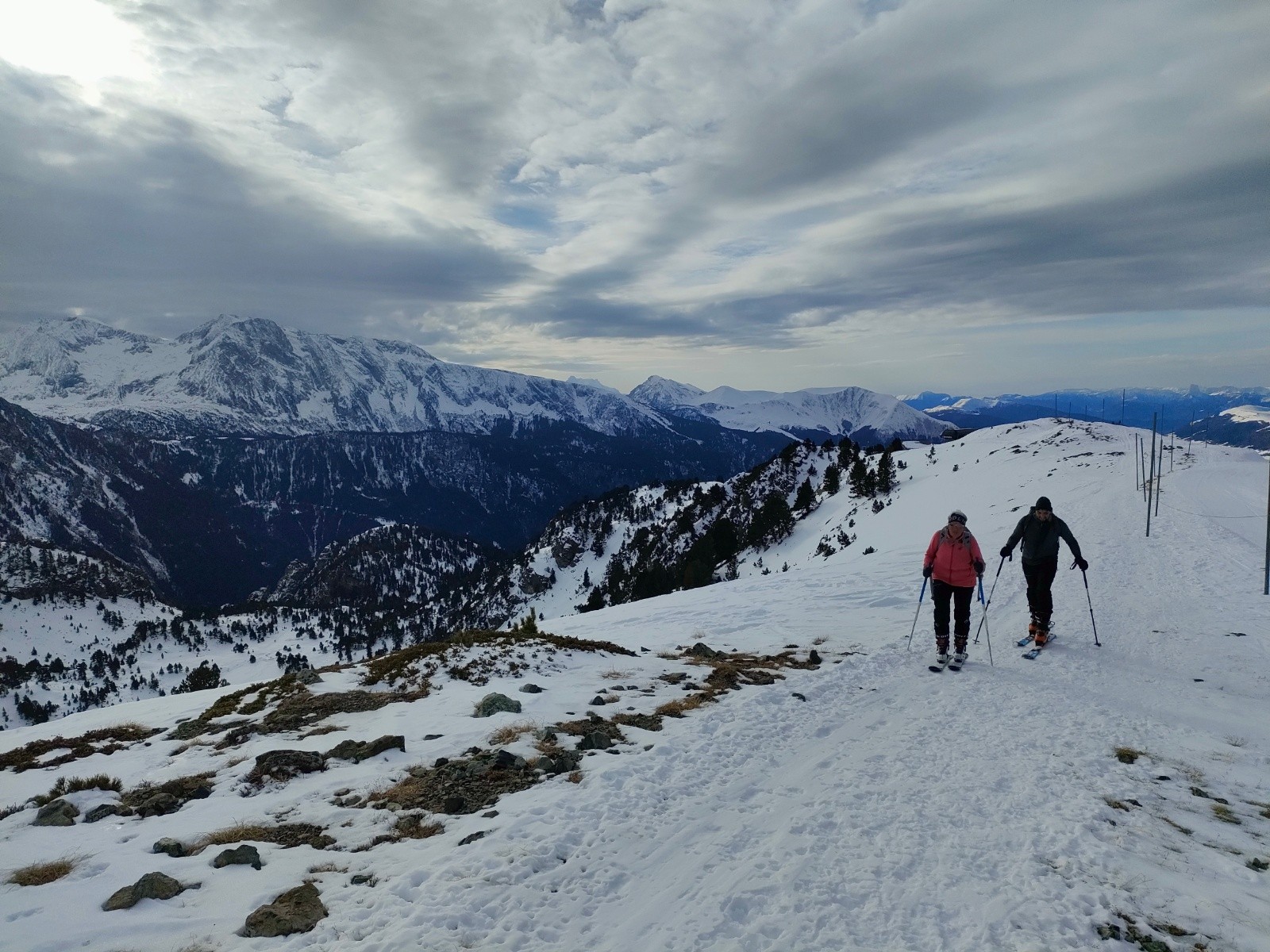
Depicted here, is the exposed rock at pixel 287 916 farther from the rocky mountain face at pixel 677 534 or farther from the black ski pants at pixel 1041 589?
the rocky mountain face at pixel 677 534

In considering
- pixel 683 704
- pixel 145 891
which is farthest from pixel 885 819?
pixel 145 891

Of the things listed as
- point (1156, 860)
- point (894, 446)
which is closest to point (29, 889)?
point (1156, 860)

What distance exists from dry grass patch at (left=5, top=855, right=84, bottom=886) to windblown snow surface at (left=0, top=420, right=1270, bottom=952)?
0.21 metres

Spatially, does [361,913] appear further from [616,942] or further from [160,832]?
[160,832]

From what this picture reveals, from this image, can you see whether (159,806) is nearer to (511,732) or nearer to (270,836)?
(270,836)

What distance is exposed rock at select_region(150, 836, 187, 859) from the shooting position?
7.00m

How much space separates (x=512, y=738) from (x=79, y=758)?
770 centimetres

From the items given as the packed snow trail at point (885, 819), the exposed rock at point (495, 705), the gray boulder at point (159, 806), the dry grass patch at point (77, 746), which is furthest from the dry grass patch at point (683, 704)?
the dry grass patch at point (77, 746)

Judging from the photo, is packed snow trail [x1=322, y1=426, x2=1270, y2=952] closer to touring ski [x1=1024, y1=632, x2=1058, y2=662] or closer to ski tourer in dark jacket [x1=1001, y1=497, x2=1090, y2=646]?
touring ski [x1=1024, y1=632, x2=1058, y2=662]

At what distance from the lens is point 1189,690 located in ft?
35.0

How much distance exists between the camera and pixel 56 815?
802cm

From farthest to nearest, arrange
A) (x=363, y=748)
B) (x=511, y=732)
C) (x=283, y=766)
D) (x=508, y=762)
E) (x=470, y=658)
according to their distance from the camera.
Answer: (x=470, y=658) → (x=511, y=732) → (x=363, y=748) → (x=283, y=766) → (x=508, y=762)

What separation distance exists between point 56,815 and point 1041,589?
17.5 m

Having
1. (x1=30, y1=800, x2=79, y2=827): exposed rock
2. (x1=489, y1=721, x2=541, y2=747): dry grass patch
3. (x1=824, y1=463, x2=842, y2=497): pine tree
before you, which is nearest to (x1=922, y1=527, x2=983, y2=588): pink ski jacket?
(x1=489, y1=721, x2=541, y2=747): dry grass patch
